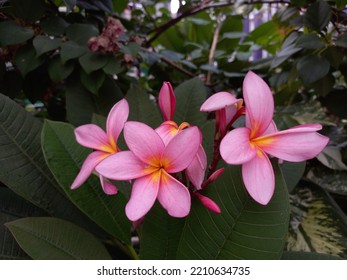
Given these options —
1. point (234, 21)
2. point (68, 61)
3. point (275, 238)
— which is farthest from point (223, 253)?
point (234, 21)

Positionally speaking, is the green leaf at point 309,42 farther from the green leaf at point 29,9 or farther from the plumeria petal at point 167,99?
the green leaf at point 29,9

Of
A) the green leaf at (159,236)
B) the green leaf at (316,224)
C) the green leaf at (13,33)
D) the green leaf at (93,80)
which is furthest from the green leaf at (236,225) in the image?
the green leaf at (13,33)

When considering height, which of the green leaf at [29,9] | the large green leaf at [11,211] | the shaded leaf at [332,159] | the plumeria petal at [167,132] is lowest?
the shaded leaf at [332,159]

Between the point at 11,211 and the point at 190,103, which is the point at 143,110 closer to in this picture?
the point at 190,103

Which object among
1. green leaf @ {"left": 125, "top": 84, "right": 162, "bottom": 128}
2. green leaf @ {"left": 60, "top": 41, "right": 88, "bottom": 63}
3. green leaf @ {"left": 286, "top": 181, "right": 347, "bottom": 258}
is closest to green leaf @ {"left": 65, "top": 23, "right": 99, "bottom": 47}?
green leaf @ {"left": 60, "top": 41, "right": 88, "bottom": 63}
